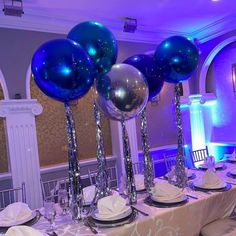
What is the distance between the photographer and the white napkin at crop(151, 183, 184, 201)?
1.75 metres

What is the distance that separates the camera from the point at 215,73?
16.1 ft

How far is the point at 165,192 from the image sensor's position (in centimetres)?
178

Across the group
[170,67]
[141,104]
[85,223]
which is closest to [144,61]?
[170,67]

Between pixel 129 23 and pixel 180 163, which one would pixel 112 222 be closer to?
pixel 180 163

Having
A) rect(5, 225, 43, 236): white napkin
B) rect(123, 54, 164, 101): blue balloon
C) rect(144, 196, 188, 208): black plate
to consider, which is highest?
rect(123, 54, 164, 101): blue balloon

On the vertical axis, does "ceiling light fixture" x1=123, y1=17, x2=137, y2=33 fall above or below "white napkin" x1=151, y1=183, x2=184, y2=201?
above

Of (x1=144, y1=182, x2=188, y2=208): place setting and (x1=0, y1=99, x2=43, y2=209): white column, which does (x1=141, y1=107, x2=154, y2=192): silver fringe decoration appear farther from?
(x1=0, y1=99, x2=43, y2=209): white column

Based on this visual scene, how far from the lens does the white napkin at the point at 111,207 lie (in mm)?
1521

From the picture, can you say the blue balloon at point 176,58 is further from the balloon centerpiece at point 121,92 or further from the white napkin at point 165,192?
the white napkin at point 165,192

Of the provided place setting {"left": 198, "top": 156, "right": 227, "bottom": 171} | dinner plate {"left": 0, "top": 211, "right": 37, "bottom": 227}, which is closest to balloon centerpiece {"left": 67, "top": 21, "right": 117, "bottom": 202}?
dinner plate {"left": 0, "top": 211, "right": 37, "bottom": 227}

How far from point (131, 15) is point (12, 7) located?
Result: 151 cm

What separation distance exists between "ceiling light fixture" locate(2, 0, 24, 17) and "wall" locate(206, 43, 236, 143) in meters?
3.43

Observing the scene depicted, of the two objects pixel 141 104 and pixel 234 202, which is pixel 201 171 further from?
pixel 141 104

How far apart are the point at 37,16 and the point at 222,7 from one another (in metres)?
2.44
